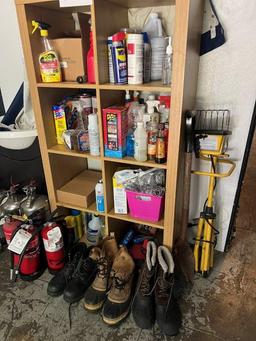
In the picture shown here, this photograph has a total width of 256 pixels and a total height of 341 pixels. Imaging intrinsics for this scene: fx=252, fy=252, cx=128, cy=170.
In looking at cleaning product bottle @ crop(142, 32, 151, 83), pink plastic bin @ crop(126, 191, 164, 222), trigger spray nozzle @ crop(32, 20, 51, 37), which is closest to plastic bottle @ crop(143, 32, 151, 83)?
cleaning product bottle @ crop(142, 32, 151, 83)

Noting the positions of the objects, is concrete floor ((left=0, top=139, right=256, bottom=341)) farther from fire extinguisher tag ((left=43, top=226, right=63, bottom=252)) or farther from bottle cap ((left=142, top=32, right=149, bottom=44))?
bottle cap ((left=142, top=32, right=149, bottom=44))

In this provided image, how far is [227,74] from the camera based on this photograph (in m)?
1.21

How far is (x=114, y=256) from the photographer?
1.44 m

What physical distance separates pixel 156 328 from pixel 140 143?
876 mm

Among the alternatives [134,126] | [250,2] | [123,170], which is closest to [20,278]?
[123,170]

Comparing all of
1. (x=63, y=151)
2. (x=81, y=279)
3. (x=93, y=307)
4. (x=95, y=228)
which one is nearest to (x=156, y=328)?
(x=93, y=307)

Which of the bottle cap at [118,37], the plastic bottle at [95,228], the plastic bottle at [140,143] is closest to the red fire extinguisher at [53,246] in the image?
the plastic bottle at [95,228]

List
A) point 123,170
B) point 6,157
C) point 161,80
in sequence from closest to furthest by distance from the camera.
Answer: point 161,80 < point 123,170 < point 6,157

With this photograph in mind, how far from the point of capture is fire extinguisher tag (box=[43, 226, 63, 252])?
137 cm

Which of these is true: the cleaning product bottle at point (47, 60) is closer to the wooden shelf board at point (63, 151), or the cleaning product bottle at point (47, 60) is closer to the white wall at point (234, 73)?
the wooden shelf board at point (63, 151)

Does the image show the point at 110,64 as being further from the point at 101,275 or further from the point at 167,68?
the point at 101,275

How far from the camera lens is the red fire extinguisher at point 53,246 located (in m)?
1.37

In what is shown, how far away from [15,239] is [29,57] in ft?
3.04

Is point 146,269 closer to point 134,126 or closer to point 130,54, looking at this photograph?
point 134,126
